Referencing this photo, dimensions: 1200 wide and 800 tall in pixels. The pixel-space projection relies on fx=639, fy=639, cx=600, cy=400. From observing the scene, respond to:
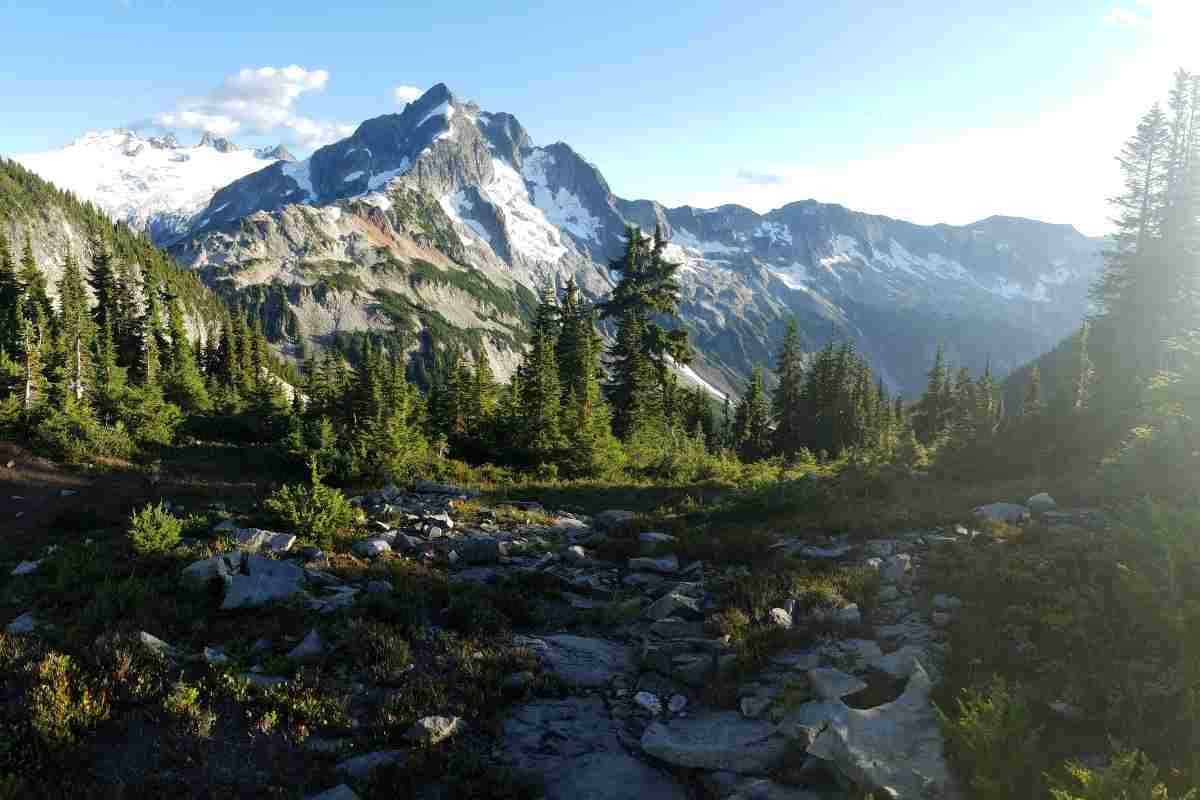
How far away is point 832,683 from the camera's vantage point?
21.1 ft

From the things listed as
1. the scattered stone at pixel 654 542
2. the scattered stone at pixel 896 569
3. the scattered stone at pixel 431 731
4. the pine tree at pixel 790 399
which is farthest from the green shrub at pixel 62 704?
the pine tree at pixel 790 399

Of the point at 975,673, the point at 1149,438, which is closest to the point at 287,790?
the point at 975,673

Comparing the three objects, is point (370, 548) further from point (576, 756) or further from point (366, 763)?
point (576, 756)

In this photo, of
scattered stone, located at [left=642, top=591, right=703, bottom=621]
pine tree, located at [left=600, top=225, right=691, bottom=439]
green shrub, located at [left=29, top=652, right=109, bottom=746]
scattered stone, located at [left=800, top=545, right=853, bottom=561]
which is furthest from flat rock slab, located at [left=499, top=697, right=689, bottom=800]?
pine tree, located at [left=600, top=225, right=691, bottom=439]

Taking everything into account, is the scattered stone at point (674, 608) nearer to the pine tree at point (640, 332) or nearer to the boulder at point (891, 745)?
the boulder at point (891, 745)

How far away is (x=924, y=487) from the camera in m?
17.7

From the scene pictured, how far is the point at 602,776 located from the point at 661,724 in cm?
95

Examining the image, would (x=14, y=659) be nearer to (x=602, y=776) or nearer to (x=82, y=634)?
(x=82, y=634)

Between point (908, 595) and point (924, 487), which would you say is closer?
point (908, 595)

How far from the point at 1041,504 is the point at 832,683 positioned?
30.7 feet

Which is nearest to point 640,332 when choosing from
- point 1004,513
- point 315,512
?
point 1004,513

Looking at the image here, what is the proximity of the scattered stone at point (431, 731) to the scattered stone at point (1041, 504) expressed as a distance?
12139mm

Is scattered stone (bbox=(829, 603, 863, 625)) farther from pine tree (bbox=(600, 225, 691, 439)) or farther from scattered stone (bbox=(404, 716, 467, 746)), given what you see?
pine tree (bbox=(600, 225, 691, 439))

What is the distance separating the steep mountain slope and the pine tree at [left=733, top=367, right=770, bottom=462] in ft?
354
